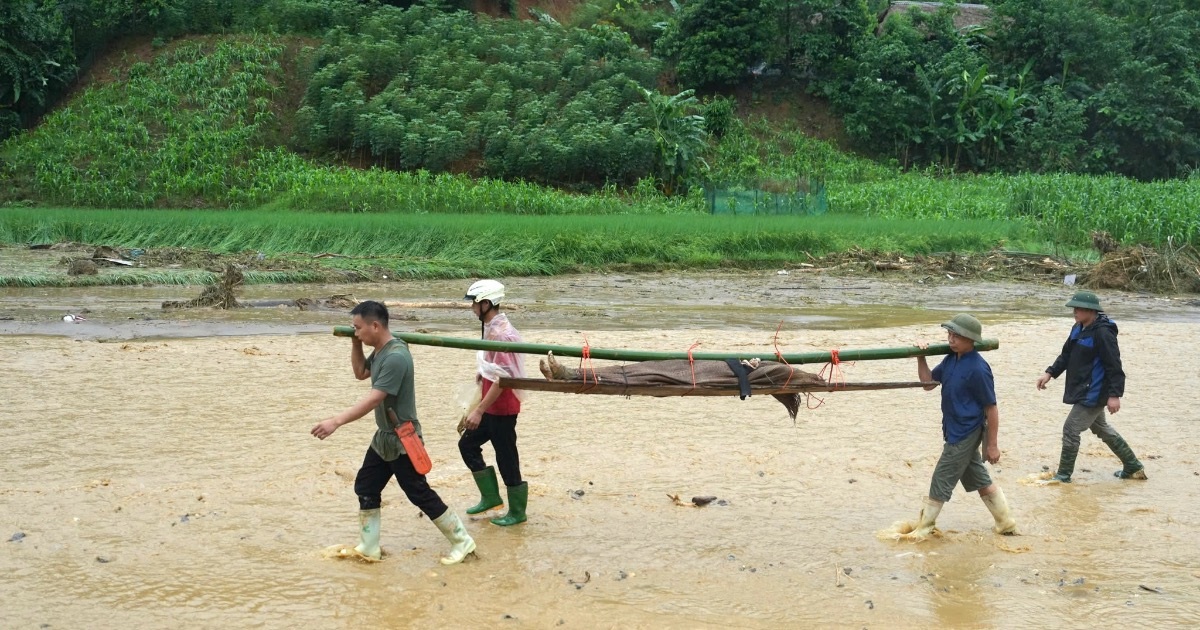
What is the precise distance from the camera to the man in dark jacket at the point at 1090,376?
21.1 ft

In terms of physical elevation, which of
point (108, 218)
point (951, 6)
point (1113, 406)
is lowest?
point (108, 218)

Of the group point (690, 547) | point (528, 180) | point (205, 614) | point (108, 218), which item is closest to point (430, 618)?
point (205, 614)

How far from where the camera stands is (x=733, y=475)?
680 centimetres

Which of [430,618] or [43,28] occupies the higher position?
[43,28]

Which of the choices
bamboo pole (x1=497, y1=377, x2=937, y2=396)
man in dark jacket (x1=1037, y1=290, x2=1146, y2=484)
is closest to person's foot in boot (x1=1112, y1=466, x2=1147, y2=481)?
man in dark jacket (x1=1037, y1=290, x2=1146, y2=484)

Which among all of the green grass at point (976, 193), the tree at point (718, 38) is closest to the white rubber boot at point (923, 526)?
the green grass at point (976, 193)

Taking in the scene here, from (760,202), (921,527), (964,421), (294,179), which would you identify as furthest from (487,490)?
(294,179)

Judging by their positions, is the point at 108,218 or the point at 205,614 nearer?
the point at 205,614

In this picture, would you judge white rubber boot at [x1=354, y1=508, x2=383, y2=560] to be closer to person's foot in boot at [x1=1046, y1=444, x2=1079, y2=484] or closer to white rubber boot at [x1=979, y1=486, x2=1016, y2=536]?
white rubber boot at [x1=979, y1=486, x2=1016, y2=536]

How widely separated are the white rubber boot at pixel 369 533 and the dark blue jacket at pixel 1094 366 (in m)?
4.09

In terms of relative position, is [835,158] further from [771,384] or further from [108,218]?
[771,384]

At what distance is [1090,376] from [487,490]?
3725 millimetres

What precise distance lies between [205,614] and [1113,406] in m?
5.19

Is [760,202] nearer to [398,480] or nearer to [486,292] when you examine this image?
[486,292]
